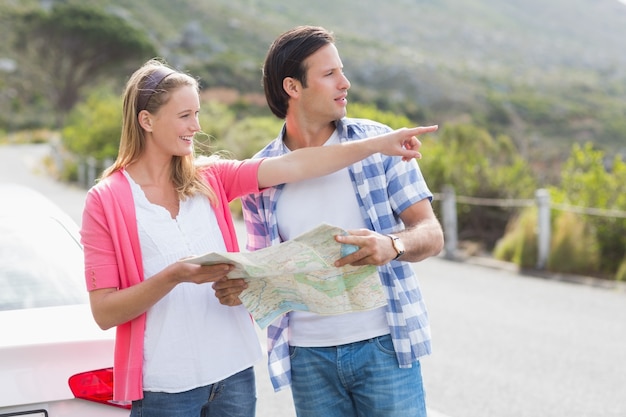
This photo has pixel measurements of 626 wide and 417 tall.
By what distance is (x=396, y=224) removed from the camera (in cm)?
285

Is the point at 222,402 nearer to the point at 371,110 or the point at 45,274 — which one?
the point at 45,274

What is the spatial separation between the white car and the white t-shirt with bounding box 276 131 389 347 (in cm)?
75

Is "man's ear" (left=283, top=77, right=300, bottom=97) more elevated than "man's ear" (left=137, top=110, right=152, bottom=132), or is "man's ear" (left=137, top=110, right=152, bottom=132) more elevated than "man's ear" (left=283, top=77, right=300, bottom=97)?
"man's ear" (left=283, top=77, right=300, bottom=97)

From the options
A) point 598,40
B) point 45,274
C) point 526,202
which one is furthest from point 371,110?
point 598,40

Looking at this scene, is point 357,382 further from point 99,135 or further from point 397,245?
point 99,135

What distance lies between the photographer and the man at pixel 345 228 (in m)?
2.71

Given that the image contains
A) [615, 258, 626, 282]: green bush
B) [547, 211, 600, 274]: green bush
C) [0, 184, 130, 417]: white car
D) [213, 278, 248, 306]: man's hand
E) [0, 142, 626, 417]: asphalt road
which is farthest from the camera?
[547, 211, 600, 274]: green bush

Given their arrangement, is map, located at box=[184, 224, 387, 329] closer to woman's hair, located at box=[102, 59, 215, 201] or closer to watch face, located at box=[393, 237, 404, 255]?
watch face, located at box=[393, 237, 404, 255]

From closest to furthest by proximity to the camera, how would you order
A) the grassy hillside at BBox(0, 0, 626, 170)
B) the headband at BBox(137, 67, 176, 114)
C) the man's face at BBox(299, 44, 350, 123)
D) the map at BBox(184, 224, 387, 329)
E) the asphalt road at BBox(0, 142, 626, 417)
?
the map at BBox(184, 224, 387, 329) → the headband at BBox(137, 67, 176, 114) → the man's face at BBox(299, 44, 350, 123) → the asphalt road at BBox(0, 142, 626, 417) → the grassy hillside at BBox(0, 0, 626, 170)

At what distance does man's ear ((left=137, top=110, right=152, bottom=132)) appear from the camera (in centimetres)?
270

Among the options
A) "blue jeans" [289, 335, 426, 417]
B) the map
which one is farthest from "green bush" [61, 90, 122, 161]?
the map

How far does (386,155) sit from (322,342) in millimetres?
602

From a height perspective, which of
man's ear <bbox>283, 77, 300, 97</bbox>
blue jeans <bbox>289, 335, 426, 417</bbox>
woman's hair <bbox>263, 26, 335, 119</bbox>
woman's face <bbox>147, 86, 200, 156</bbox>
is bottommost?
blue jeans <bbox>289, 335, 426, 417</bbox>

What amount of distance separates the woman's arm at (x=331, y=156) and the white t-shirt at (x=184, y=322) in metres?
0.29
